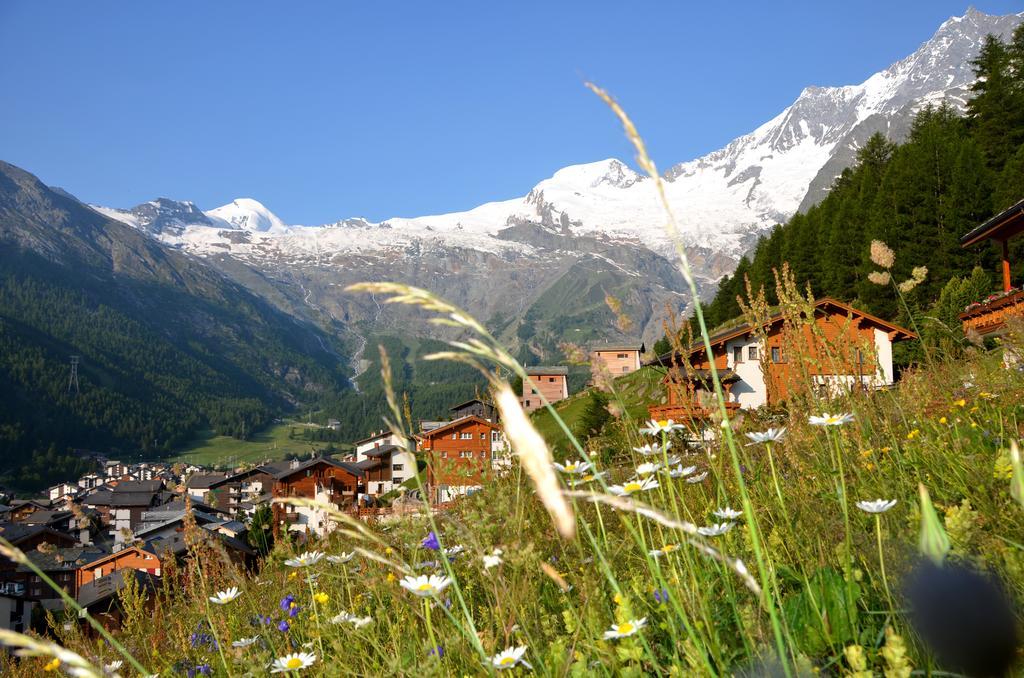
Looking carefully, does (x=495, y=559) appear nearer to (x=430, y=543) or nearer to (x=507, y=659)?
(x=507, y=659)

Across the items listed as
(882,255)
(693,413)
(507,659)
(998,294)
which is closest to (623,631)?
(507,659)

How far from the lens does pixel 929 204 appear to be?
39.5 meters

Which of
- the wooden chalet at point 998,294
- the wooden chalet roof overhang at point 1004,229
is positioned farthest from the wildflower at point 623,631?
the wooden chalet roof overhang at point 1004,229

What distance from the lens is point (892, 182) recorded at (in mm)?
44406

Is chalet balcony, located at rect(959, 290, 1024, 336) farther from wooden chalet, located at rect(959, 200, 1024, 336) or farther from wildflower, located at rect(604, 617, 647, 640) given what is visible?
wildflower, located at rect(604, 617, 647, 640)

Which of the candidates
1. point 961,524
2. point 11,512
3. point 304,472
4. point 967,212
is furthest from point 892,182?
point 11,512

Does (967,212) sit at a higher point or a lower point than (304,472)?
higher

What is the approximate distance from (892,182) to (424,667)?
49746mm

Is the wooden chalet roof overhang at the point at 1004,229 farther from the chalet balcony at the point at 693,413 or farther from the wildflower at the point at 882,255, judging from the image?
the chalet balcony at the point at 693,413

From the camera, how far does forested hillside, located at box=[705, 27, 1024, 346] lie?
38.0 meters

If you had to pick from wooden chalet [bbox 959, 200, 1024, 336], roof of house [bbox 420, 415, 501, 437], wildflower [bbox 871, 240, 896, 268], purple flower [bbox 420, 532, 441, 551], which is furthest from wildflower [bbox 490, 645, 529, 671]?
wooden chalet [bbox 959, 200, 1024, 336]

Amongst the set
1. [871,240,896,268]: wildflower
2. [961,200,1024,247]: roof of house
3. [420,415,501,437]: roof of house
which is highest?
[961,200,1024,247]: roof of house

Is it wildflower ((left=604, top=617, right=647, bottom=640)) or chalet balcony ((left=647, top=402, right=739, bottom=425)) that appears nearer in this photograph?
wildflower ((left=604, top=617, right=647, bottom=640))

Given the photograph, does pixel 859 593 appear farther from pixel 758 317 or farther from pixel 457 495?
pixel 457 495
